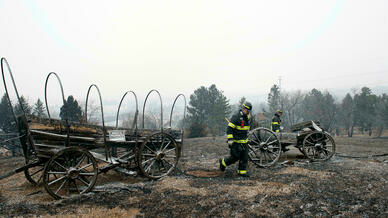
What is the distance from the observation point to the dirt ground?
4.08 m

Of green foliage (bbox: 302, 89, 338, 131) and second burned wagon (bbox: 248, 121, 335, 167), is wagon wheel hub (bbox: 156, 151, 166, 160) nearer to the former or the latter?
second burned wagon (bbox: 248, 121, 335, 167)

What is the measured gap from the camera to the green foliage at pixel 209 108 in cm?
3969

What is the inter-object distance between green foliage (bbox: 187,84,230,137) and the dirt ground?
106ft

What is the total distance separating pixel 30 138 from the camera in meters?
4.62

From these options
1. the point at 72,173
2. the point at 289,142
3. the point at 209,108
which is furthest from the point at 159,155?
the point at 209,108

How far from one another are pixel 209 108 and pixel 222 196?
36.3 meters

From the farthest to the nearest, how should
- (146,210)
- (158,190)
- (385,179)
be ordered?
1. (385,179)
2. (158,190)
3. (146,210)

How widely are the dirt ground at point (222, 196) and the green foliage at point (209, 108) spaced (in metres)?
32.4

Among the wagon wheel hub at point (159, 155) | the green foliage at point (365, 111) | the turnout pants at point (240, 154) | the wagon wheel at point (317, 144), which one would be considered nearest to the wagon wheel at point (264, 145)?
the turnout pants at point (240, 154)

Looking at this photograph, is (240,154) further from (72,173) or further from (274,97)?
(274,97)

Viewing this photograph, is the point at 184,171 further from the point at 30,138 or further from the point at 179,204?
the point at 30,138

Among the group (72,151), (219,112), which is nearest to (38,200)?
(72,151)

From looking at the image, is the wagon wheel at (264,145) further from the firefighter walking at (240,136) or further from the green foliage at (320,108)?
the green foliage at (320,108)

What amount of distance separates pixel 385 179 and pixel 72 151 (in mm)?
8061
